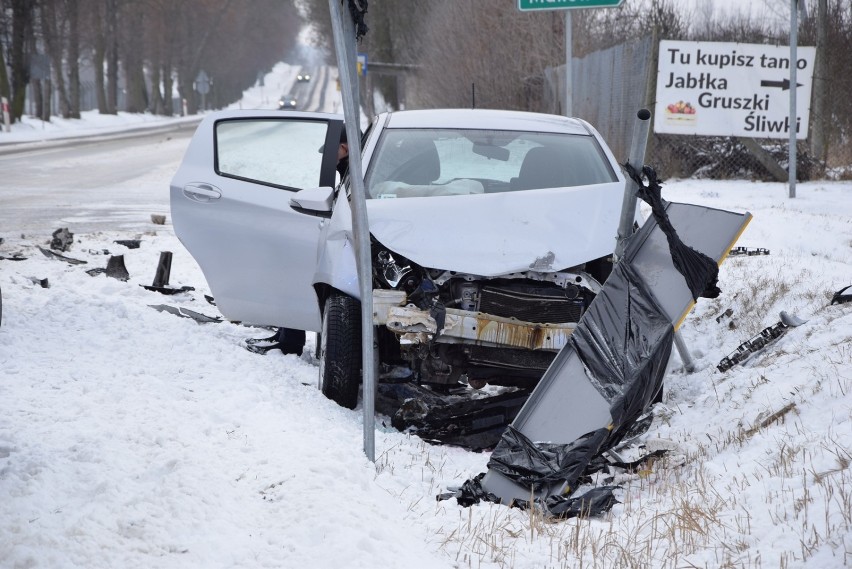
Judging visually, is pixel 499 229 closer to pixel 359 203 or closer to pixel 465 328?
pixel 465 328

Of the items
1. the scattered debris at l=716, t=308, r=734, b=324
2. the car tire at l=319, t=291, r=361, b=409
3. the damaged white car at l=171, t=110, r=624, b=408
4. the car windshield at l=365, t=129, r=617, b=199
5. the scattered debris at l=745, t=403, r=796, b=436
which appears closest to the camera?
the scattered debris at l=745, t=403, r=796, b=436

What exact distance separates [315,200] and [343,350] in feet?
3.25

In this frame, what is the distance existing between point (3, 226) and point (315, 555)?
1040 centimetres

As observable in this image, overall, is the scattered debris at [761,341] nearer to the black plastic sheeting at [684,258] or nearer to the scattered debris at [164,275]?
the black plastic sheeting at [684,258]

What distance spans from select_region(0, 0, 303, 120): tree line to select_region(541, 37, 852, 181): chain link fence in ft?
98.4

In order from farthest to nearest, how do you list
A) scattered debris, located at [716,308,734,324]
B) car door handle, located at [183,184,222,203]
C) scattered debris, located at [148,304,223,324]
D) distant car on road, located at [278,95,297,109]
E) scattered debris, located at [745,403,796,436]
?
distant car on road, located at [278,95,297,109], scattered debris, located at [148,304,223,324], scattered debris, located at [716,308,734,324], car door handle, located at [183,184,222,203], scattered debris, located at [745,403,796,436]

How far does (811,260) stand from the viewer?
8.11 m

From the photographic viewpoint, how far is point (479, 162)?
6.34 meters

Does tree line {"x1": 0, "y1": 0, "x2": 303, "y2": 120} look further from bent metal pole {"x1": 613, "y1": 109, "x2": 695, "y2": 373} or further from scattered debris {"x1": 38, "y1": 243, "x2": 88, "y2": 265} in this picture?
bent metal pole {"x1": 613, "y1": 109, "x2": 695, "y2": 373}

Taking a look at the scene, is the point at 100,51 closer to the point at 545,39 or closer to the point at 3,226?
the point at 545,39

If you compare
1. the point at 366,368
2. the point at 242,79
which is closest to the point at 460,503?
the point at 366,368

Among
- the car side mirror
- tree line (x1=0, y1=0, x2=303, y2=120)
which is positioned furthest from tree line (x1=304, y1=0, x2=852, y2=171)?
tree line (x1=0, y1=0, x2=303, y2=120)

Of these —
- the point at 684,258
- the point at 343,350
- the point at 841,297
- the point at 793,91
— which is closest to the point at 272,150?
the point at 343,350

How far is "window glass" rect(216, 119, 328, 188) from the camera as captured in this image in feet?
21.4
